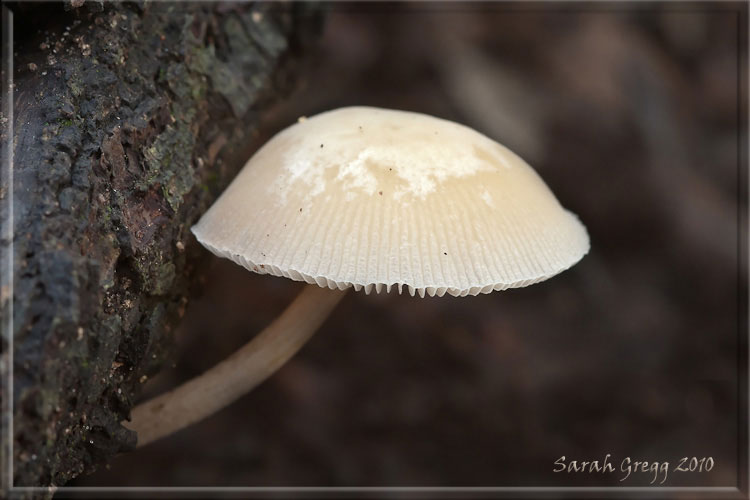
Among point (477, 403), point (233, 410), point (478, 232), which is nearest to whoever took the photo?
point (478, 232)

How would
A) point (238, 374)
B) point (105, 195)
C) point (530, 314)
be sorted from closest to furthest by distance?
1. point (105, 195)
2. point (238, 374)
3. point (530, 314)

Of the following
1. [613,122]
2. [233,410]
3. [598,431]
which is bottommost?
[598,431]

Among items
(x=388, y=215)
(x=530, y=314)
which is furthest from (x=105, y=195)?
(x=530, y=314)

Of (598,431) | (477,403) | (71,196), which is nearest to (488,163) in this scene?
(71,196)

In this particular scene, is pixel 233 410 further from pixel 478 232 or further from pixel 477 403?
pixel 478 232

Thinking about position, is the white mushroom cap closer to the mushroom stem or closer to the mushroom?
the mushroom

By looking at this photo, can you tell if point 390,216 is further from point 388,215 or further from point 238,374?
point 238,374
